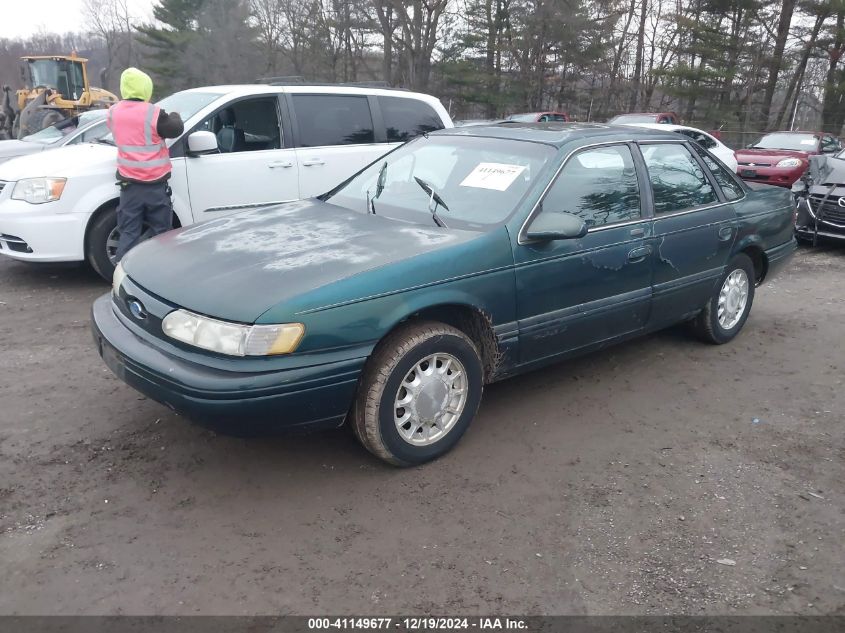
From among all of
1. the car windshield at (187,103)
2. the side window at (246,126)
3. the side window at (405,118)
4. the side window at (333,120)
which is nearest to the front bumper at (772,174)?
the side window at (405,118)

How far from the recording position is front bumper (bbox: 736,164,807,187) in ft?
42.0

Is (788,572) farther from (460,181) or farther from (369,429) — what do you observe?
(460,181)

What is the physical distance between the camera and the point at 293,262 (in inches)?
127

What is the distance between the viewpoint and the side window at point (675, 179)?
441 centimetres

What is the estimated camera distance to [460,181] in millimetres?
4027

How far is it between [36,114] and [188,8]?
92.4 ft

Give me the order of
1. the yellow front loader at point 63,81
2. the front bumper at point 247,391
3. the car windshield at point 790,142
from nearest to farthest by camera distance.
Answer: the front bumper at point 247,391, the car windshield at point 790,142, the yellow front loader at point 63,81

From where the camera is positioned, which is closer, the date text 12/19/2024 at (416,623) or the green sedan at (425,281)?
the date text 12/19/2024 at (416,623)

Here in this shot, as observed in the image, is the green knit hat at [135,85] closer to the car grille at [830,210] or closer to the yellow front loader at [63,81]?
the car grille at [830,210]

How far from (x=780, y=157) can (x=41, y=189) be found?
12.7m

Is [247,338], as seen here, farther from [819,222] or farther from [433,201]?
[819,222]

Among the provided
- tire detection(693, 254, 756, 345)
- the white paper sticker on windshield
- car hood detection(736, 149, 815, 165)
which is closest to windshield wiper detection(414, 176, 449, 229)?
the white paper sticker on windshield

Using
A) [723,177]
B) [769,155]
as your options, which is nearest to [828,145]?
[769,155]

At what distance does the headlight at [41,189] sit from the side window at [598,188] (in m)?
4.42
